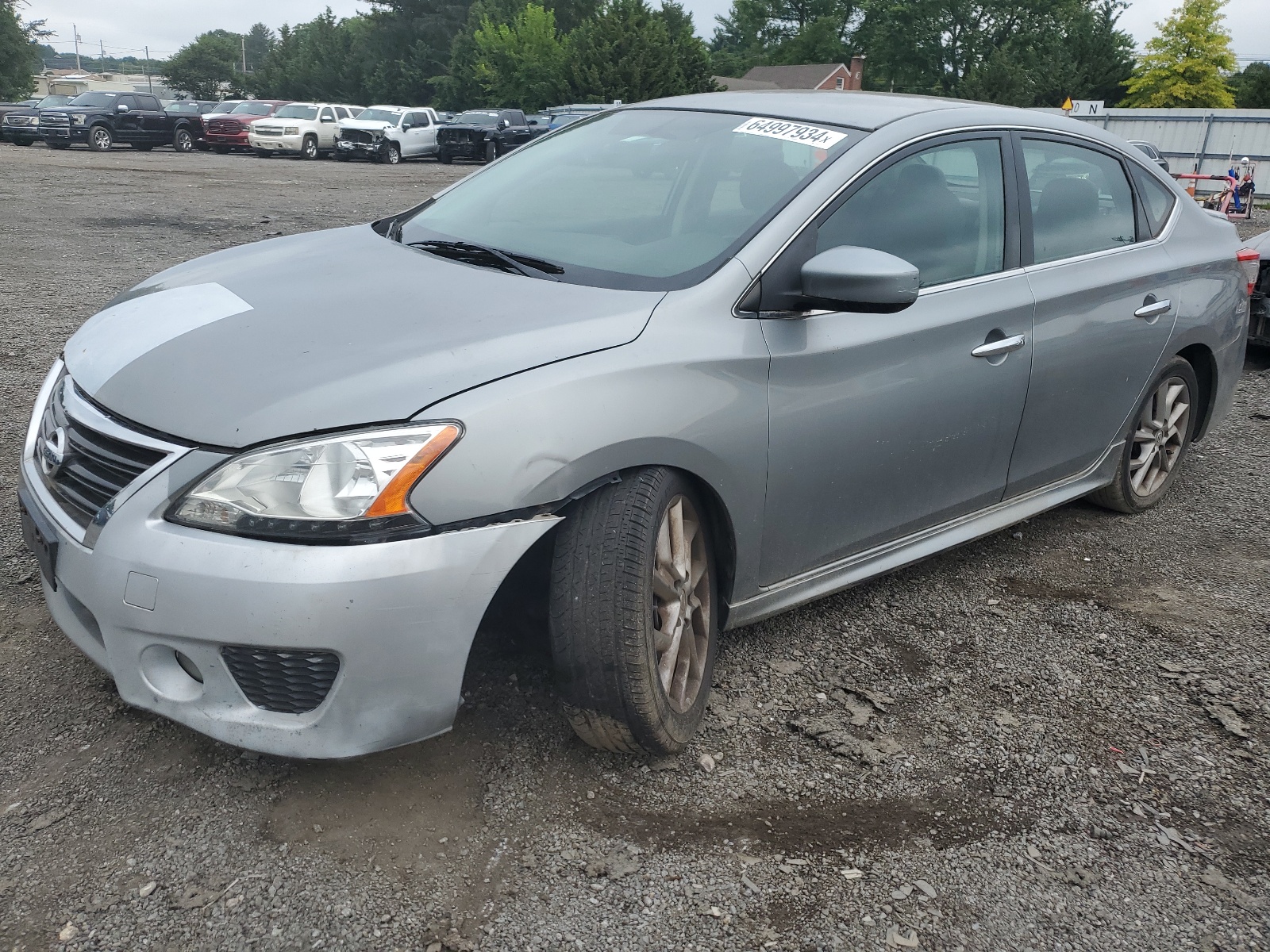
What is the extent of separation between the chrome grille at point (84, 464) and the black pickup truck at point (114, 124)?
92.4ft

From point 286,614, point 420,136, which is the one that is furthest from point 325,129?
point 286,614

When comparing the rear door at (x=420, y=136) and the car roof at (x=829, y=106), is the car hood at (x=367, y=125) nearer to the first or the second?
the rear door at (x=420, y=136)

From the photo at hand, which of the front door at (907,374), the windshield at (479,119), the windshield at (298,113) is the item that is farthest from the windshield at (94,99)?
the front door at (907,374)

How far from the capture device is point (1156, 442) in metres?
4.46

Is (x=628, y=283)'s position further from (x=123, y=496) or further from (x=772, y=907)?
(x=772, y=907)

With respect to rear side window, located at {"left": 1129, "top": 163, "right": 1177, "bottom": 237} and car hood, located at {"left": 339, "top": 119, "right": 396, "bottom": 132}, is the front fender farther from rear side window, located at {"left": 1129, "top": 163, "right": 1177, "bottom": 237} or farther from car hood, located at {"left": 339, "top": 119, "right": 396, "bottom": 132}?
car hood, located at {"left": 339, "top": 119, "right": 396, "bottom": 132}

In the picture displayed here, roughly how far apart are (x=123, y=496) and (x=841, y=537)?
185 centimetres

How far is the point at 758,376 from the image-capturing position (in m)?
2.73

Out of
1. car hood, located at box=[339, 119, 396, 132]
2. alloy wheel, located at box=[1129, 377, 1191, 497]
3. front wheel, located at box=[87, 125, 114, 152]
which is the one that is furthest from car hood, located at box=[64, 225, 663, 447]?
car hood, located at box=[339, 119, 396, 132]

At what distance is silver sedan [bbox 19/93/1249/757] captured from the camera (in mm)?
2199

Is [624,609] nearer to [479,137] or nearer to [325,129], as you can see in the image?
[479,137]

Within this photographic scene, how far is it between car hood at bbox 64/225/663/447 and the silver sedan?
0.03 feet

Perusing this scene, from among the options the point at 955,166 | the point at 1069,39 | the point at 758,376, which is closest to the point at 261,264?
the point at 758,376

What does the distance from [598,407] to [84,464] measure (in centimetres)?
116
